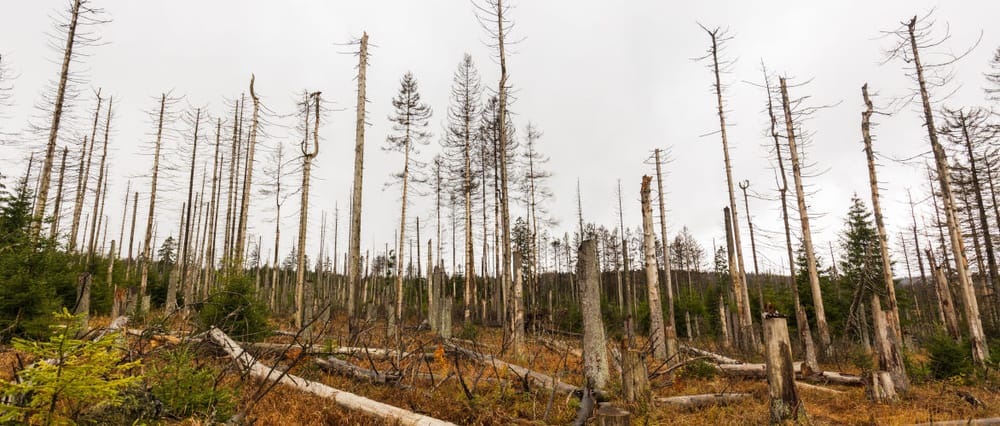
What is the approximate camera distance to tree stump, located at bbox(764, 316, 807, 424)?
5727 millimetres

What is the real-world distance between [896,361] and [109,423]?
12244mm

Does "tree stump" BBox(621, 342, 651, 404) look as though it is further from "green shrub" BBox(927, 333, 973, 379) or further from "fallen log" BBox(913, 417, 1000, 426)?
"green shrub" BBox(927, 333, 973, 379)

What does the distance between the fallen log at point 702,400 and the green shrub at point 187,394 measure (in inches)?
236

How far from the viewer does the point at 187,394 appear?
4.40 meters

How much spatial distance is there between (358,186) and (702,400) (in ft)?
32.5

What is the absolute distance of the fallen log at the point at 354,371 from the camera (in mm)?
7008

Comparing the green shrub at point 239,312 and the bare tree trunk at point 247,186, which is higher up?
the bare tree trunk at point 247,186

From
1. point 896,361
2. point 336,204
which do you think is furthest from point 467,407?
point 336,204

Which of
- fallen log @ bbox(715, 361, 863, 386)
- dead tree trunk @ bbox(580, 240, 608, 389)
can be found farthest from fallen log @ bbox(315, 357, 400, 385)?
fallen log @ bbox(715, 361, 863, 386)

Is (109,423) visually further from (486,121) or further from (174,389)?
(486,121)

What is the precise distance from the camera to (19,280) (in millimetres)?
8789

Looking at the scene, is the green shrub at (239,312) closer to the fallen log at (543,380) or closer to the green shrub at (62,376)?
the fallen log at (543,380)

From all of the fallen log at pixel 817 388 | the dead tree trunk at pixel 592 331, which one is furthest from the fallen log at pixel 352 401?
the fallen log at pixel 817 388

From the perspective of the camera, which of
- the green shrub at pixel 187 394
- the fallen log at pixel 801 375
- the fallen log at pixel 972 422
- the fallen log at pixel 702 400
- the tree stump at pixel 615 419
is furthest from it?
the fallen log at pixel 801 375
